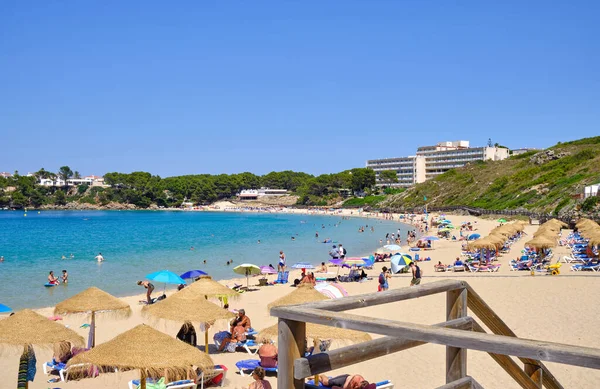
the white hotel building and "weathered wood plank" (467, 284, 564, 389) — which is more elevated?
the white hotel building

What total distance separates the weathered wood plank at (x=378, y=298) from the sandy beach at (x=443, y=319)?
6.99 meters

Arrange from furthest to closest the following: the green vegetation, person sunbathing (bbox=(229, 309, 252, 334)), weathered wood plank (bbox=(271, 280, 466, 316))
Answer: the green vegetation → person sunbathing (bbox=(229, 309, 252, 334)) → weathered wood plank (bbox=(271, 280, 466, 316))

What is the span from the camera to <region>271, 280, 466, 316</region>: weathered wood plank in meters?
2.41

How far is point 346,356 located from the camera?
7.49 ft

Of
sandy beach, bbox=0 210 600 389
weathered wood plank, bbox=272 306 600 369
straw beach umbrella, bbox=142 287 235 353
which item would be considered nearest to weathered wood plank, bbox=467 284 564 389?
weathered wood plank, bbox=272 306 600 369

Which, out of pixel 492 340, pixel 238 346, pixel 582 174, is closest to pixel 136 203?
pixel 582 174

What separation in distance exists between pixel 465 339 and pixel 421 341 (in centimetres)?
27

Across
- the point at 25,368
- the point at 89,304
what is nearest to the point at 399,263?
the point at 89,304

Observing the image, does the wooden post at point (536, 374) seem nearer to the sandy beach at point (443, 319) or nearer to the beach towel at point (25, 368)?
the sandy beach at point (443, 319)

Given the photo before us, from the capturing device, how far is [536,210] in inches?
2291

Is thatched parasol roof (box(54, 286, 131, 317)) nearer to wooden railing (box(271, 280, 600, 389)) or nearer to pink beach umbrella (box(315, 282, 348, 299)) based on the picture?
pink beach umbrella (box(315, 282, 348, 299))

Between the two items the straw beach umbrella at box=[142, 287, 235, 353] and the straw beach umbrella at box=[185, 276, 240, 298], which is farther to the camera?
the straw beach umbrella at box=[185, 276, 240, 298]

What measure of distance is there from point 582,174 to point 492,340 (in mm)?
70826

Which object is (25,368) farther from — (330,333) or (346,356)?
(346,356)
